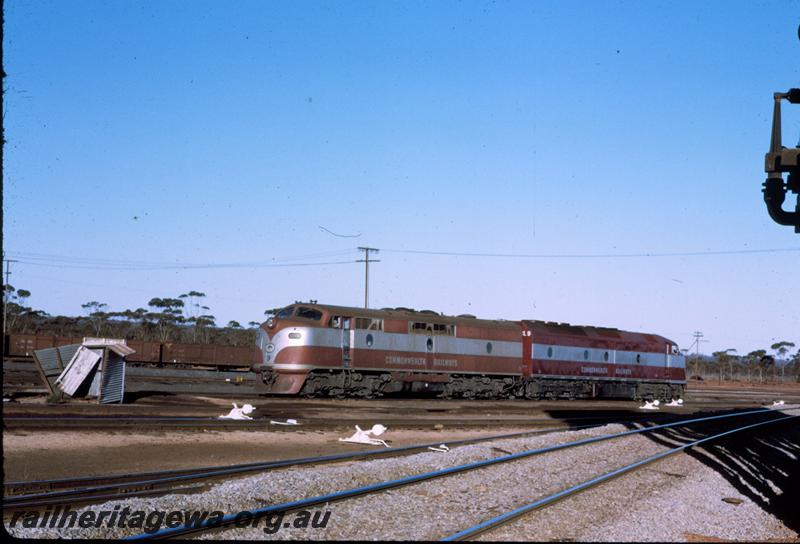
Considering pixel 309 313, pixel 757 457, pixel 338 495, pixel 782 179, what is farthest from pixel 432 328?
pixel 782 179

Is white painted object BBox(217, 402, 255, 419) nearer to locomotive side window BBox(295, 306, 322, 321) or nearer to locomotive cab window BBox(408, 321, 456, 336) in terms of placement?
locomotive side window BBox(295, 306, 322, 321)

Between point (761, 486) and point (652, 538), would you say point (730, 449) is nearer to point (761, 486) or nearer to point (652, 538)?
point (761, 486)

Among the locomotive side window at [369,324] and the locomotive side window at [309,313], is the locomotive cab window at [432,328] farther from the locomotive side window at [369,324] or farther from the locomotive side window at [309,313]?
the locomotive side window at [309,313]

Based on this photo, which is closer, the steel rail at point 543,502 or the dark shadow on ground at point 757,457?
the steel rail at point 543,502

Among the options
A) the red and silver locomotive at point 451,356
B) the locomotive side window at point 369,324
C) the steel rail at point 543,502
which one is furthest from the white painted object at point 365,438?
the locomotive side window at point 369,324

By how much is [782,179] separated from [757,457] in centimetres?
1200

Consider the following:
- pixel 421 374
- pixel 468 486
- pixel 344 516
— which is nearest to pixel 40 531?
pixel 344 516

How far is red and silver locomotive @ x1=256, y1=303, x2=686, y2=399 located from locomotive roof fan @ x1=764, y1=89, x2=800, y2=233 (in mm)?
19805

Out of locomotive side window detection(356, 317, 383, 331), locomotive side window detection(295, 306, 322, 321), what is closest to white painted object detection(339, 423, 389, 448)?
locomotive side window detection(295, 306, 322, 321)

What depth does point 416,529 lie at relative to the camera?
868 centimetres

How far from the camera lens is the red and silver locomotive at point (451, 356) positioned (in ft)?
88.8

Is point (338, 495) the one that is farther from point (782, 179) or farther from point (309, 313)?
point (309, 313)

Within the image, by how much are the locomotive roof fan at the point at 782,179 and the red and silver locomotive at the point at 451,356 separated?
1980 centimetres

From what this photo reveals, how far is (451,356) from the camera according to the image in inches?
1259
